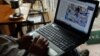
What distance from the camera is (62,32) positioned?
1085mm

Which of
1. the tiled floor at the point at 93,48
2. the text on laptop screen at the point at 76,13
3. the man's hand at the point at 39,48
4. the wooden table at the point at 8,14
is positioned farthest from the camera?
the wooden table at the point at 8,14

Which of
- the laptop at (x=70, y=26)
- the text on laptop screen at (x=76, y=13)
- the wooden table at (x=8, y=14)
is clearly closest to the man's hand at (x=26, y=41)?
the laptop at (x=70, y=26)

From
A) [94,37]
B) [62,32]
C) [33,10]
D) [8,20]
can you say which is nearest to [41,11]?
[33,10]

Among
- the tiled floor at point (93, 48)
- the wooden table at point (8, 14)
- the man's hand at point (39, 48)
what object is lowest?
the tiled floor at point (93, 48)

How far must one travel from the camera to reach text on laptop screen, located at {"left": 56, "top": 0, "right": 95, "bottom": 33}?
97 cm

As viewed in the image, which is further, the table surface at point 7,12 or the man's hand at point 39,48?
the table surface at point 7,12

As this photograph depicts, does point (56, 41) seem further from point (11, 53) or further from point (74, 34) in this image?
point (11, 53)

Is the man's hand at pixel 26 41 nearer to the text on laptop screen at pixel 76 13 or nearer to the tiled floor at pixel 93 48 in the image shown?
the text on laptop screen at pixel 76 13

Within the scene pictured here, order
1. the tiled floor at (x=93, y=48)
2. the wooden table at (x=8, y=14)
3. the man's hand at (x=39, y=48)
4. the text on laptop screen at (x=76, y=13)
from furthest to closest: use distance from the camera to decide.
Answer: the wooden table at (x=8, y=14) → the tiled floor at (x=93, y=48) → the text on laptop screen at (x=76, y=13) → the man's hand at (x=39, y=48)

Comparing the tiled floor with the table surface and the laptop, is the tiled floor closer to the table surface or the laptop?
the laptop

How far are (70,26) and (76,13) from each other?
95mm

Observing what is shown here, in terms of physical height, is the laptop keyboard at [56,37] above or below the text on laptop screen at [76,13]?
below

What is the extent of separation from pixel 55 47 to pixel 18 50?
188 mm

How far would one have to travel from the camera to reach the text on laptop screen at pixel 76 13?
97 cm
